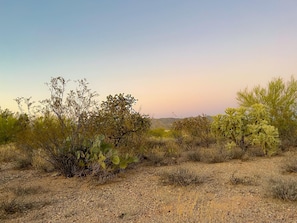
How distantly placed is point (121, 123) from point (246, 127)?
211 inches

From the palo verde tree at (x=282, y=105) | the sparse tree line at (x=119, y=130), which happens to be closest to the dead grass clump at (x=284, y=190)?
the sparse tree line at (x=119, y=130)

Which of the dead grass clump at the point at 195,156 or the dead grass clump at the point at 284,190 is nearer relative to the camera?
the dead grass clump at the point at 284,190

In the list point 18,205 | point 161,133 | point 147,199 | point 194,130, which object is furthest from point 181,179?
point 161,133

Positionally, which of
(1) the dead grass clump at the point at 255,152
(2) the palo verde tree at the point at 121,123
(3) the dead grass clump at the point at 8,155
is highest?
(2) the palo verde tree at the point at 121,123

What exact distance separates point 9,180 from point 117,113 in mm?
4175

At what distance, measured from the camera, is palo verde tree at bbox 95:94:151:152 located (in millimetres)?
10391

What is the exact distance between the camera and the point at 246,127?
13.0 metres

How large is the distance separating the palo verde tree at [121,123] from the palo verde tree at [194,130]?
4.98 meters

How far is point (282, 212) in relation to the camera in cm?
550

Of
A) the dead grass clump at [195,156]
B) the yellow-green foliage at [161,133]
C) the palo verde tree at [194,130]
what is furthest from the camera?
the yellow-green foliage at [161,133]

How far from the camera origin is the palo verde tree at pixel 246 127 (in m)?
12.4

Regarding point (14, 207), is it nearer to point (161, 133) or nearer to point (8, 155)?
point (8, 155)

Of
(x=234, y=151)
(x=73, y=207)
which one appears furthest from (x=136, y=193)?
(x=234, y=151)

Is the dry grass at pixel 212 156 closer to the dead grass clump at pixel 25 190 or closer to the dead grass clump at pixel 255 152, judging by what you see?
the dead grass clump at pixel 255 152
